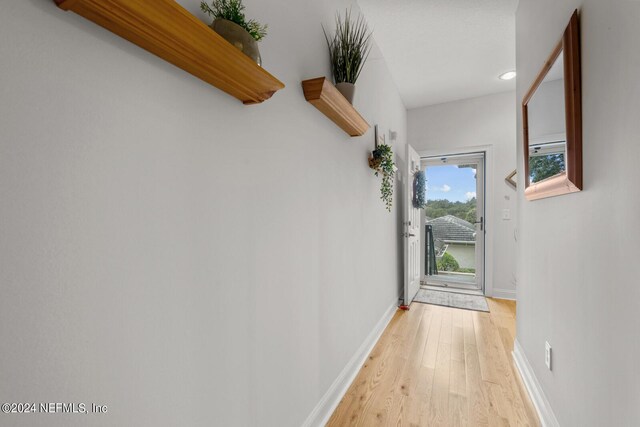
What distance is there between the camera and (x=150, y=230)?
67 centimetres

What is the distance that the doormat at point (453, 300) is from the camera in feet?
10.9

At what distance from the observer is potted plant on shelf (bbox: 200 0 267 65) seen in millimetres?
771

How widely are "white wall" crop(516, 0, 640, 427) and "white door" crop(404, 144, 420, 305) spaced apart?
1.81m

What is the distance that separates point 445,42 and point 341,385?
9.44 ft

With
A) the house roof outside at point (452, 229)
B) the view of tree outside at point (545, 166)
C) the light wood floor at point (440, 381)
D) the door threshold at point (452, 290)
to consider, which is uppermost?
the view of tree outside at point (545, 166)

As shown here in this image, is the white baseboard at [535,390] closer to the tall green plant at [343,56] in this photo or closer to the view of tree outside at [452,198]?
the tall green plant at [343,56]

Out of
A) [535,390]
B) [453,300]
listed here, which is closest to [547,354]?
[535,390]

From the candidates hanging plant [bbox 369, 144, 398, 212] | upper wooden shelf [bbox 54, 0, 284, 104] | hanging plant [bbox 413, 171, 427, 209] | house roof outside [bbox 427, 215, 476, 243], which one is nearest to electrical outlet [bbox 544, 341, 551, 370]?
hanging plant [bbox 369, 144, 398, 212]

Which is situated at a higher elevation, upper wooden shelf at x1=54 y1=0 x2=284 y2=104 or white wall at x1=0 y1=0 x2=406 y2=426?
upper wooden shelf at x1=54 y1=0 x2=284 y2=104

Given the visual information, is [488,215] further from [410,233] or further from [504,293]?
[410,233]

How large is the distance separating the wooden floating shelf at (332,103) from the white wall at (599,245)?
958 mm

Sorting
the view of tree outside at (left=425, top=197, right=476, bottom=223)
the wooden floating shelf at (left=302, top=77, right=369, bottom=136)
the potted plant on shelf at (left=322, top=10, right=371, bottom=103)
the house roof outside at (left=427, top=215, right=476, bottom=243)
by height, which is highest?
the potted plant on shelf at (left=322, top=10, right=371, bottom=103)

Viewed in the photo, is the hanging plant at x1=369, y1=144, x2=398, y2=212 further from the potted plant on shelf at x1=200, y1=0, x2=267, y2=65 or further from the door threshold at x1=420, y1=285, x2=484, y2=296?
the door threshold at x1=420, y1=285, x2=484, y2=296

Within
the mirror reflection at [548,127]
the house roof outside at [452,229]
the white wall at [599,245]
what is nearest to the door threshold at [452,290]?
the house roof outside at [452,229]
